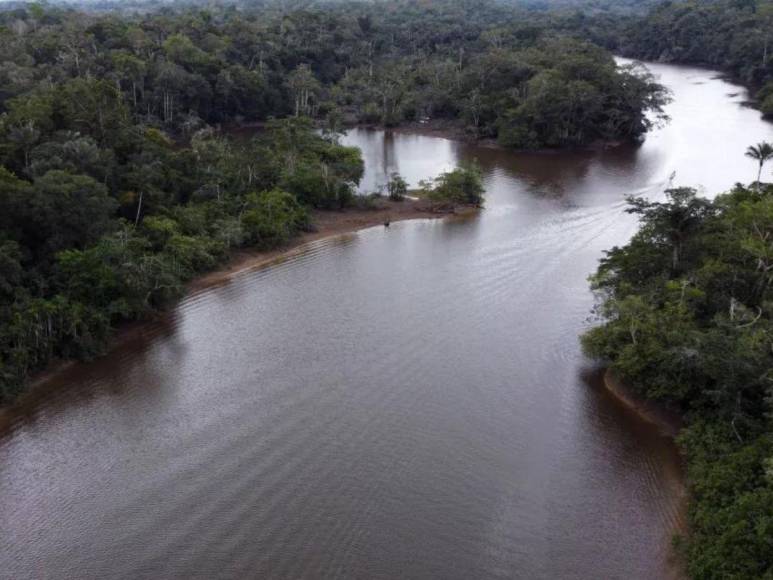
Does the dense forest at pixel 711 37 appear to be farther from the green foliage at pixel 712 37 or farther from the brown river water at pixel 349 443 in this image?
the brown river water at pixel 349 443

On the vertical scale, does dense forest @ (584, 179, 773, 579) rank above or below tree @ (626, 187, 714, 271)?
below

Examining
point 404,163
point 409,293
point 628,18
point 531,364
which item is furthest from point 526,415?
point 628,18

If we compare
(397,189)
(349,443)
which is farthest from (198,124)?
(349,443)

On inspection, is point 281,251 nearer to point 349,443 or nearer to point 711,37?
point 349,443

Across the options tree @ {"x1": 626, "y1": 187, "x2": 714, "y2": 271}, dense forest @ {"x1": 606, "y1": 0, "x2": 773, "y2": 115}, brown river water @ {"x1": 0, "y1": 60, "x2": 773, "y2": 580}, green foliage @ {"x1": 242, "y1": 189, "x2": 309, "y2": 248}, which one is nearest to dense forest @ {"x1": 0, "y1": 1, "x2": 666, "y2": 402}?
green foliage @ {"x1": 242, "y1": 189, "x2": 309, "y2": 248}

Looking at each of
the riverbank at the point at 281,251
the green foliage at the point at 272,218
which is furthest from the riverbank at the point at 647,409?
the green foliage at the point at 272,218

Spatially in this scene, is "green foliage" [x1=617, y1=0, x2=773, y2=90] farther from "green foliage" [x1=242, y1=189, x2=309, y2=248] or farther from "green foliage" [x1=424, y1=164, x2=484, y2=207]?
"green foliage" [x1=242, y1=189, x2=309, y2=248]
